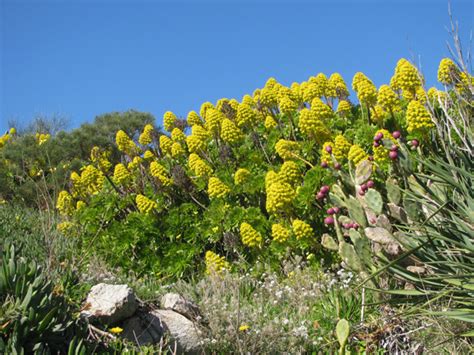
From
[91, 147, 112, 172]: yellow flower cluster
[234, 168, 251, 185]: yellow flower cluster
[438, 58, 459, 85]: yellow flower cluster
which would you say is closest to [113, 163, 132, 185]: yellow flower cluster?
[91, 147, 112, 172]: yellow flower cluster

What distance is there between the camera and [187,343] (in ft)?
14.4

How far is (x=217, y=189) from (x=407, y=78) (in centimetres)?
235

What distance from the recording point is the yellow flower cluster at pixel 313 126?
268 inches

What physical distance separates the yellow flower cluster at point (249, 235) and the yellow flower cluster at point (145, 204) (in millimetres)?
1306

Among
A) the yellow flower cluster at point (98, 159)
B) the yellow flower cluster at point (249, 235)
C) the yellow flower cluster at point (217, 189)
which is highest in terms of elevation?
the yellow flower cluster at point (98, 159)

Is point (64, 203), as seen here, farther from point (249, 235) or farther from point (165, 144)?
point (249, 235)

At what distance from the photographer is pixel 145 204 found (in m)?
6.99

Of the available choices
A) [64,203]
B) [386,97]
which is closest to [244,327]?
[386,97]

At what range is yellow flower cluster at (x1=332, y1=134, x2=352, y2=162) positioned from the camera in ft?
21.4

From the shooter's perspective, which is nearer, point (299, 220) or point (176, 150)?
point (299, 220)

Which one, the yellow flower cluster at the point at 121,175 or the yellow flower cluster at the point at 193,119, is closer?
the yellow flower cluster at the point at 121,175

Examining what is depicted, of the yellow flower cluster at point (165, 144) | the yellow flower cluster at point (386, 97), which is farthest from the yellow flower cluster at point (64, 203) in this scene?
the yellow flower cluster at point (386, 97)

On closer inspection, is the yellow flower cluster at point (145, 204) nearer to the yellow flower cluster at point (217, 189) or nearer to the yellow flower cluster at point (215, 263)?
the yellow flower cluster at point (217, 189)

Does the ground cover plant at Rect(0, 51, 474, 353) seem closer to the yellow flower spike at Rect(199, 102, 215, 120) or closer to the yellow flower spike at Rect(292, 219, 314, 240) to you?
the yellow flower spike at Rect(292, 219, 314, 240)
